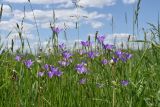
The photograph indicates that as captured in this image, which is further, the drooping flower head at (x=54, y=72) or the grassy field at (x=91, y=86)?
the drooping flower head at (x=54, y=72)

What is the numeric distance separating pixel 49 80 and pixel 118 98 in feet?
2.20

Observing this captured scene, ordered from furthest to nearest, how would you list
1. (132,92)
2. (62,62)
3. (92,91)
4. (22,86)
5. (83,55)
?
(83,55) → (62,62) → (22,86) → (92,91) → (132,92)

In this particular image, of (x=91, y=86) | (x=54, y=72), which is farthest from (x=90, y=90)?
(x=54, y=72)

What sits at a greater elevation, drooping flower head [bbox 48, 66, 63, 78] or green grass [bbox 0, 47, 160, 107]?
drooping flower head [bbox 48, 66, 63, 78]

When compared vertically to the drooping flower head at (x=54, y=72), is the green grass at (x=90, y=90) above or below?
below

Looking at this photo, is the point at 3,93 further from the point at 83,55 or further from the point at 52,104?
the point at 83,55

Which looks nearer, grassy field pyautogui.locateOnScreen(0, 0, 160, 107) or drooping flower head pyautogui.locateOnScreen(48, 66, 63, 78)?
grassy field pyautogui.locateOnScreen(0, 0, 160, 107)

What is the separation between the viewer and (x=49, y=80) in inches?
120

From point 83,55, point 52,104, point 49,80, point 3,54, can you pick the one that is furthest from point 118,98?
point 83,55

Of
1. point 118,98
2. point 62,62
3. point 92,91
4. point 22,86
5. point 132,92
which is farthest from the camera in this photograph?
point 62,62

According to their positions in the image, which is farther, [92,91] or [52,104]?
[92,91]

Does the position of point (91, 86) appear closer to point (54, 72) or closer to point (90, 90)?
point (90, 90)

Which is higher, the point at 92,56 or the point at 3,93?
the point at 92,56

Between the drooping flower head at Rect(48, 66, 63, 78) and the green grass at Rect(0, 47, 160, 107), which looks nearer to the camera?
the green grass at Rect(0, 47, 160, 107)
